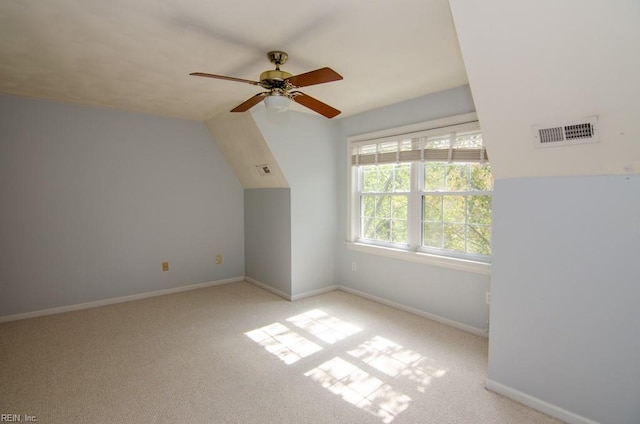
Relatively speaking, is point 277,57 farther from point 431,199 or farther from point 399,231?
point 399,231

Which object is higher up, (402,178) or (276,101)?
(276,101)

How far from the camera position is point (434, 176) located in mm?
3430

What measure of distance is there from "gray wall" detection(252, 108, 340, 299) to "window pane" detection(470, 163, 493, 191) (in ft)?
5.99

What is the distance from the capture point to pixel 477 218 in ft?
10.2

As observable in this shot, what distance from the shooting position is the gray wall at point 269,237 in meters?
4.13

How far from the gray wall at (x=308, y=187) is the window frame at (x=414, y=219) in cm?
30

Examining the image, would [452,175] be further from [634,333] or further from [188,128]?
[188,128]

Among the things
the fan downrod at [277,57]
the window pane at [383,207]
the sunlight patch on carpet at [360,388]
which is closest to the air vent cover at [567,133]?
the fan downrod at [277,57]

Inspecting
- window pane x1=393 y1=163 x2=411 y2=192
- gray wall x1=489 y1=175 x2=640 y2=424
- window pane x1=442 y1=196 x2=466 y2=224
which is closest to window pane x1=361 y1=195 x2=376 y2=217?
window pane x1=393 y1=163 x2=411 y2=192

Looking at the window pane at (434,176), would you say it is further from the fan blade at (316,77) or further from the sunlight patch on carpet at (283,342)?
the sunlight patch on carpet at (283,342)

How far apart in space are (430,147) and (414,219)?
80 cm

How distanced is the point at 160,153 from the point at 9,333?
246 centimetres

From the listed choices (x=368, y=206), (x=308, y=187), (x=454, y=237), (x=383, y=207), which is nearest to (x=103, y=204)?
(x=308, y=187)

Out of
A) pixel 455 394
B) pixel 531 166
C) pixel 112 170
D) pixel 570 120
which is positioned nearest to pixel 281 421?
pixel 455 394
